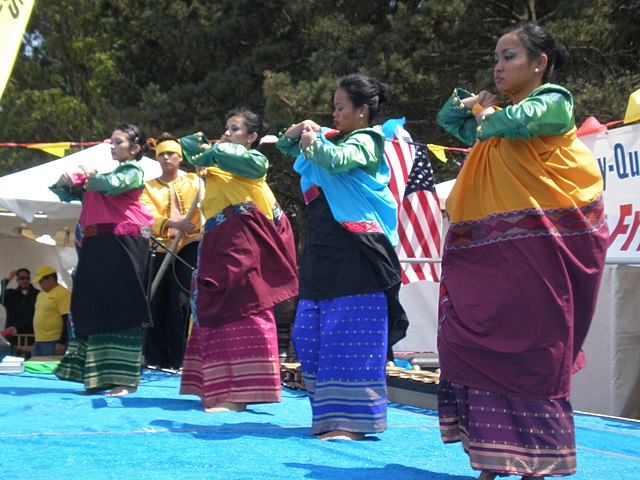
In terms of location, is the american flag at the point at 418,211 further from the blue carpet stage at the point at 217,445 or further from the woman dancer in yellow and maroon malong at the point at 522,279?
the woman dancer in yellow and maroon malong at the point at 522,279

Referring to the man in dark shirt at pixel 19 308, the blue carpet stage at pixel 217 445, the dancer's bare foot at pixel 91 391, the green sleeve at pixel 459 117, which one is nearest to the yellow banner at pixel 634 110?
the blue carpet stage at pixel 217 445

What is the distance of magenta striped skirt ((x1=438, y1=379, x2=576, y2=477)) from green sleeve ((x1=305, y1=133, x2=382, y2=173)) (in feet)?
4.24

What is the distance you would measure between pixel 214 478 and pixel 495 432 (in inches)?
37.6

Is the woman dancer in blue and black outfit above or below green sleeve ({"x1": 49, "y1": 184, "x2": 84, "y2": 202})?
below

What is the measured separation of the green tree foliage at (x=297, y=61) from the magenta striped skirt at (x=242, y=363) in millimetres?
7419

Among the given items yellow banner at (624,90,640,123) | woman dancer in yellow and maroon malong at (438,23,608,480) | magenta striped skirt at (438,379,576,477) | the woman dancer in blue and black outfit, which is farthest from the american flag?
magenta striped skirt at (438,379,576,477)

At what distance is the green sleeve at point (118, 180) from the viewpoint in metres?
5.64

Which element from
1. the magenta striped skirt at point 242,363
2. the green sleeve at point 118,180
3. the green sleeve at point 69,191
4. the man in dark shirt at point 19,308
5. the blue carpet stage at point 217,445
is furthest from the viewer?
the man in dark shirt at point 19,308

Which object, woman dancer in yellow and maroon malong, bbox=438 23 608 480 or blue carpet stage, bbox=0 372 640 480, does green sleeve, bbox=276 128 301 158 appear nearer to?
blue carpet stage, bbox=0 372 640 480


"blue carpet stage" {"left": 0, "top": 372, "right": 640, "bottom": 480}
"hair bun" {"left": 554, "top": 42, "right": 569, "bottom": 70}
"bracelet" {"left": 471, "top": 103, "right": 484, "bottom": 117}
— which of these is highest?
"hair bun" {"left": 554, "top": 42, "right": 569, "bottom": 70}

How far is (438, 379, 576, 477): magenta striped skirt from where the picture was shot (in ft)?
10.0

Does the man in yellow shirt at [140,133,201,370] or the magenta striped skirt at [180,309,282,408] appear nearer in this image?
the magenta striped skirt at [180,309,282,408]

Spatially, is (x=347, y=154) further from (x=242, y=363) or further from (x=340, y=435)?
(x=242, y=363)

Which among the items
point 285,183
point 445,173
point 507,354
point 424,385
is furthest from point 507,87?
point 285,183
